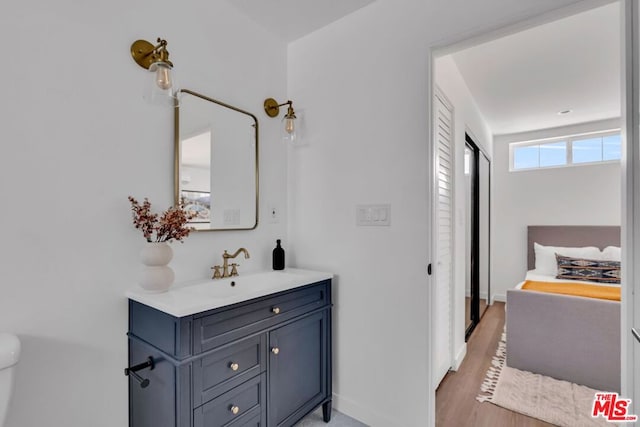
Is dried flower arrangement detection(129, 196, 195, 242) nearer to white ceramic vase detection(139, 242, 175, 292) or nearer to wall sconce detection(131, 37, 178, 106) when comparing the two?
white ceramic vase detection(139, 242, 175, 292)

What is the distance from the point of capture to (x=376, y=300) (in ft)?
5.73

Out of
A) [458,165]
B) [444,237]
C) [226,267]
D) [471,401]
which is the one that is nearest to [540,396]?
[471,401]

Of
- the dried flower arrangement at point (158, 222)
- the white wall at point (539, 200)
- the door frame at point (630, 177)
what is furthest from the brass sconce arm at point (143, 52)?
the white wall at point (539, 200)

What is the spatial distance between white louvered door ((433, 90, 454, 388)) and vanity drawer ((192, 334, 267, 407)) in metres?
1.34

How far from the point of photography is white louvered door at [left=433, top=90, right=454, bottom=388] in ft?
7.22

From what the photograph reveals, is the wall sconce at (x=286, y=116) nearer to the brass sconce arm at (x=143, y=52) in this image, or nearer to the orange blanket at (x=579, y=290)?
the brass sconce arm at (x=143, y=52)

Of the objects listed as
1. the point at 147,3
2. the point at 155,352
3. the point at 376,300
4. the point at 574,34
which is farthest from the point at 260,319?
the point at 574,34

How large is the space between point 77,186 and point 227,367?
951 mm

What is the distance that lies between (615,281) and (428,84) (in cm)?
311

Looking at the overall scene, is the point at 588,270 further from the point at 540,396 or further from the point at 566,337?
the point at 540,396

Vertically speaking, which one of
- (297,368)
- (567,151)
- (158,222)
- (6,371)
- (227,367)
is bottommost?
(297,368)

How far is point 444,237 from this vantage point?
235cm

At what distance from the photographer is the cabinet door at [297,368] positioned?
4.79 ft

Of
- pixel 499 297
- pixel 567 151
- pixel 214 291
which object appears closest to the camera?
pixel 214 291
